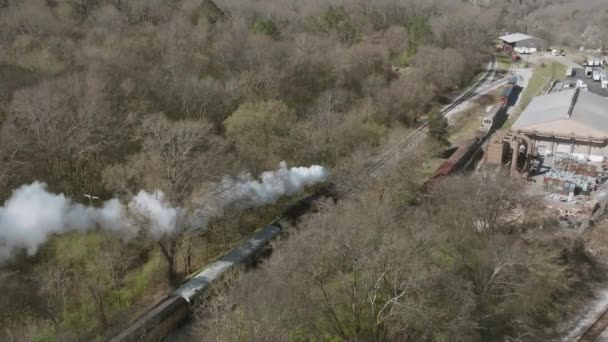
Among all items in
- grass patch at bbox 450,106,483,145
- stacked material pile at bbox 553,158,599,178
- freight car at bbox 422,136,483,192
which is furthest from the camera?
grass patch at bbox 450,106,483,145

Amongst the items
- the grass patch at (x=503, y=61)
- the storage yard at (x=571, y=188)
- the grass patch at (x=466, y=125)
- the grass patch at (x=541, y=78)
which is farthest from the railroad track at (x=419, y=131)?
→ the storage yard at (x=571, y=188)

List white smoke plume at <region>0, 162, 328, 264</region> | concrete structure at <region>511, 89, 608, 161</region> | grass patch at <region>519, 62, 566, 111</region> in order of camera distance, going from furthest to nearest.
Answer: grass patch at <region>519, 62, 566, 111</region> → concrete structure at <region>511, 89, 608, 161</region> → white smoke plume at <region>0, 162, 328, 264</region>

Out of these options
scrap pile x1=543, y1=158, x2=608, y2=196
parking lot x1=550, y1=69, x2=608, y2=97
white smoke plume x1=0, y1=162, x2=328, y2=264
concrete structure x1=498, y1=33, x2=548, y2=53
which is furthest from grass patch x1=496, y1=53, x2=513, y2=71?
white smoke plume x1=0, y1=162, x2=328, y2=264

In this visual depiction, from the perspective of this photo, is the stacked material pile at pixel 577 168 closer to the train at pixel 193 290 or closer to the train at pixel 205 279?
the train at pixel 205 279

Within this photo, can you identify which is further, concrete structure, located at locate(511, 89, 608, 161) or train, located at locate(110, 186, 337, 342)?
concrete structure, located at locate(511, 89, 608, 161)

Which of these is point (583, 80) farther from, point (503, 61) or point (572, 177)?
point (572, 177)

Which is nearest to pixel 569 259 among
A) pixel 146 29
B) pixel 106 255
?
pixel 106 255

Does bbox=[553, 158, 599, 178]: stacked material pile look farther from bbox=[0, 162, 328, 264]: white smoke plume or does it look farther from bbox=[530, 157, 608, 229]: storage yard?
bbox=[0, 162, 328, 264]: white smoke plume
